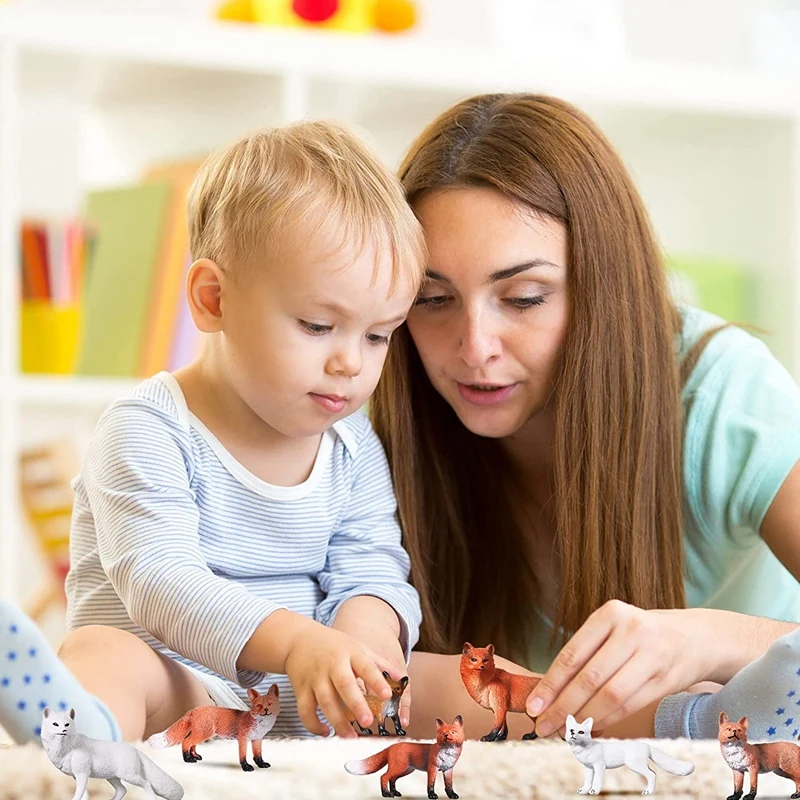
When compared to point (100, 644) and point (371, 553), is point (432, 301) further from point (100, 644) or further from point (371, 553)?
point (100, 644)

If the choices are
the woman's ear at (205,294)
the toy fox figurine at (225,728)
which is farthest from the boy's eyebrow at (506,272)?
the toy fox figurine at (225,728)

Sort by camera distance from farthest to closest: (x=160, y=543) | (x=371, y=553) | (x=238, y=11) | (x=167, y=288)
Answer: (x=238, y=11) → (x=167, y=288) → (x=371, y=553) → (x=160, y=543)

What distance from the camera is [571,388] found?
3.85 ft

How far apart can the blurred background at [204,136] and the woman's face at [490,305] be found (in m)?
0.99

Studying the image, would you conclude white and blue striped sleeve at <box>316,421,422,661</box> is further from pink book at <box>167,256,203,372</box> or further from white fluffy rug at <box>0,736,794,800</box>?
pink book at <box>167,256,203,372</box>

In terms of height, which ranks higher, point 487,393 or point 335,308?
point 335,308

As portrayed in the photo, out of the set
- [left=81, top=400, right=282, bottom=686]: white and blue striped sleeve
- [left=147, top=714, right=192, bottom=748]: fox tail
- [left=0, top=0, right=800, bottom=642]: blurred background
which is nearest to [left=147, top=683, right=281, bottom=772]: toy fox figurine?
[left=147, top=714, right=192, bottom=748]: fox tail

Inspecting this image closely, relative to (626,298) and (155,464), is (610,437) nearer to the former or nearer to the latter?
(626,298)

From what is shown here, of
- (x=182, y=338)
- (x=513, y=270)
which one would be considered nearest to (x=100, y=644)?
(x=513, y=270)

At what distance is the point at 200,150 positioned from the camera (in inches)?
86.8

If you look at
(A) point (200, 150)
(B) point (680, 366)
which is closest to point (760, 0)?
(A) point (200, 150)

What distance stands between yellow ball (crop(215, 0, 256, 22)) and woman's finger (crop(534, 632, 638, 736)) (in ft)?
5.42

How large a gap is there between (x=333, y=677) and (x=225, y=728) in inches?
4.4

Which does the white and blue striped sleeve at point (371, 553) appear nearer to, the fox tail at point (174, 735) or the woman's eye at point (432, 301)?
the woman's eye at point (432, 301)
